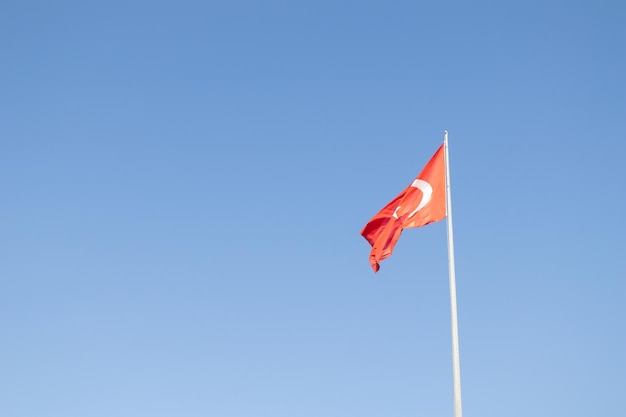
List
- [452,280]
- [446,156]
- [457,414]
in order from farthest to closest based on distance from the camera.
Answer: [446,156], [452,280], [457,414]

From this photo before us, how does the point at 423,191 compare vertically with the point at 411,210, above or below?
above

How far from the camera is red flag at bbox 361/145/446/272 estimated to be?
27172 millimetres

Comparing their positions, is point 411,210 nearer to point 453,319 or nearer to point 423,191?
point 423,191

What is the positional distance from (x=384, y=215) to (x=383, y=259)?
1.64 metres

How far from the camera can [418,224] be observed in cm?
2741

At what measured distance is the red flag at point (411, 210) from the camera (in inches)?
1070

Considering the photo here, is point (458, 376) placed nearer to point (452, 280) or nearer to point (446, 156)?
point (452, 280)

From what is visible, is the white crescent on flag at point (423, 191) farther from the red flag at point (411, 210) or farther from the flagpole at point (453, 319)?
the flagpole at point (453, 319)

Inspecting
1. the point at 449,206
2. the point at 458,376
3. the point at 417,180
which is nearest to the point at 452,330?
the point at 458,376

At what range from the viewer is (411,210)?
2764cm

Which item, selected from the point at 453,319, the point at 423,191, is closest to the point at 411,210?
the point at 423,191

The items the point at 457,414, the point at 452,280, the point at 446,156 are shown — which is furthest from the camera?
the point at 446,156

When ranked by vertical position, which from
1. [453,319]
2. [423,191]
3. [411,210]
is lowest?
[453,319]

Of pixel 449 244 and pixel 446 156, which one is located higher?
pixel 446 156
